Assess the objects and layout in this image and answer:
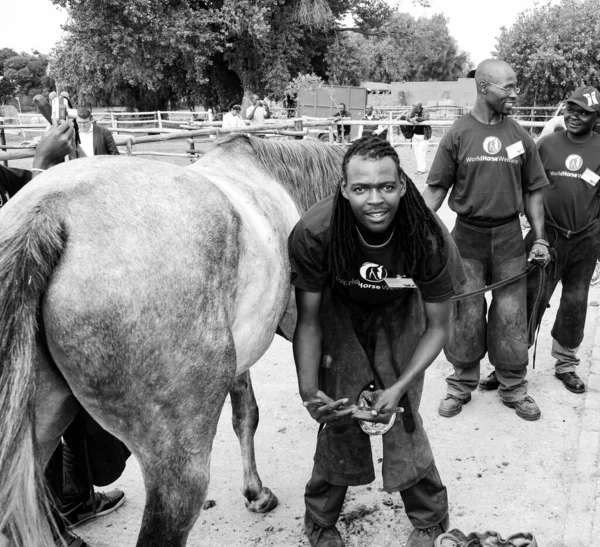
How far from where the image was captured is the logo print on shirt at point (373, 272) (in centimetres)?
217

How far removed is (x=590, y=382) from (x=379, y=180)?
9.95 feet

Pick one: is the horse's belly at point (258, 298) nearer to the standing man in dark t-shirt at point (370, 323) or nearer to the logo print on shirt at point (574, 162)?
the standing man in dark t-shirt at point (370, 323)

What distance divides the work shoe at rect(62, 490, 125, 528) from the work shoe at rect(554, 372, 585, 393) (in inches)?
120

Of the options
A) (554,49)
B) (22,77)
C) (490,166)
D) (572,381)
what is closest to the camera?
(490,166)

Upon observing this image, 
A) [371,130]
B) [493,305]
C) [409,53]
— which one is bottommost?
[493,305]

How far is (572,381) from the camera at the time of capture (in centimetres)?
409

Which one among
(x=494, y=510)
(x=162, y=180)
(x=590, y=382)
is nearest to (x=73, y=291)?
(x=162, y=180)

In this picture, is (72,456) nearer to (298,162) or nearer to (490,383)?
(298,162)

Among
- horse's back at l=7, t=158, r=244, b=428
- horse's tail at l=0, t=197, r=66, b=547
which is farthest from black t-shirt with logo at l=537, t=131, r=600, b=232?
horse's tail at l=0, t=197, r=66, b=547

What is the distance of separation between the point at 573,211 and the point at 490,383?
133 centimetres

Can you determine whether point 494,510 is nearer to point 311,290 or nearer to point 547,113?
point 311,290

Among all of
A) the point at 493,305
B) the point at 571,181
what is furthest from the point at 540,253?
the point at 571,181

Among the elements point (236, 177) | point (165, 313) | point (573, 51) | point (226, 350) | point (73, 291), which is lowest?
point (226, 350)

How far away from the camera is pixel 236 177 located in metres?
2.54
